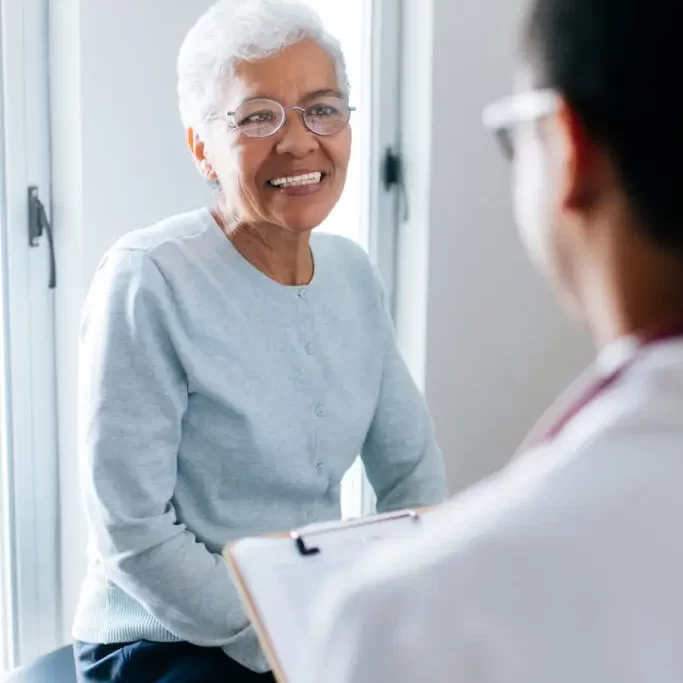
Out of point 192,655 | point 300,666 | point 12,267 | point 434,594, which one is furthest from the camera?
point 12,267

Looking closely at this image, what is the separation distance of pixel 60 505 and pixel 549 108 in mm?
1394

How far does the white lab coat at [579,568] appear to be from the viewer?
1.62 feet

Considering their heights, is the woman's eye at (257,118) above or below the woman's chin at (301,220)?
above

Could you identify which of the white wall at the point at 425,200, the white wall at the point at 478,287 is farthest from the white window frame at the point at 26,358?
the white wall at the point at 478,287

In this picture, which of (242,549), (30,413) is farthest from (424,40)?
(242,549)

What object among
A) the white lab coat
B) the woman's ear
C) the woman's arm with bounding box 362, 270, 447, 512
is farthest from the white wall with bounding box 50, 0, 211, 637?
the white lab coat

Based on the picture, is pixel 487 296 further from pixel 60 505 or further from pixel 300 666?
pixel 300 666

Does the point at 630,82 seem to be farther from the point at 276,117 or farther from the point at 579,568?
the point at 276,117

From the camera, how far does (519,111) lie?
59 cm

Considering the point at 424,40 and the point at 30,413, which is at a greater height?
the point at 424,40

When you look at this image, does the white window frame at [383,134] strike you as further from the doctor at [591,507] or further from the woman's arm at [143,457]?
the doctor at [591,507]

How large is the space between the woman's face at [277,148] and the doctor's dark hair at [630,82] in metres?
0.82

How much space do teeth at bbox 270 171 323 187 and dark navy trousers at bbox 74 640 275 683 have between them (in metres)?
0.61

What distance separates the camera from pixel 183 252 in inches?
52.1
